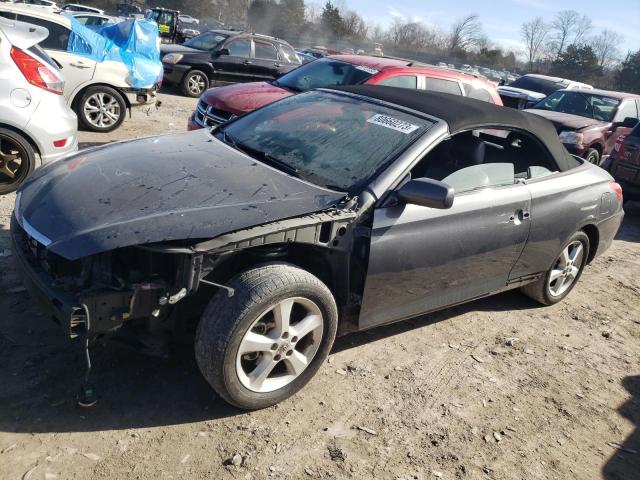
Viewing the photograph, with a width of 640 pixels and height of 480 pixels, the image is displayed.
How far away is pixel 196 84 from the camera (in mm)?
13391

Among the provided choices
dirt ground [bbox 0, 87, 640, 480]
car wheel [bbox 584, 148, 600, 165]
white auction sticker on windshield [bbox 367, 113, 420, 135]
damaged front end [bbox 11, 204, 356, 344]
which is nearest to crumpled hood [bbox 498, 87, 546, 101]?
car wheel [bbox 584, 148, 600, 165]

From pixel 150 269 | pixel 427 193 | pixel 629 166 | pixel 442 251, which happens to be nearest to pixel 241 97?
pixel 442 251

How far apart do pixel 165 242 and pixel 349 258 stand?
1047 millimetres

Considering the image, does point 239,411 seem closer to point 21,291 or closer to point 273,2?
point 21,291

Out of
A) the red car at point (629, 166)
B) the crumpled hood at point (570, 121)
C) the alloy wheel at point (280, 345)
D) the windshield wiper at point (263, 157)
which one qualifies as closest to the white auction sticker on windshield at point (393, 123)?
the windshield wiper at point (263, 157)

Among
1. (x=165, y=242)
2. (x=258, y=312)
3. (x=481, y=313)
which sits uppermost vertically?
(x=165, y=242)

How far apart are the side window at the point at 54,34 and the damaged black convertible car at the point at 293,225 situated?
16.9 feet

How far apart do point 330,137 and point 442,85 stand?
4.73 metres

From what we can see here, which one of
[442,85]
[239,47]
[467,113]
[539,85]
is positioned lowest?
[539,85]

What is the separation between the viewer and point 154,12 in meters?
28.8

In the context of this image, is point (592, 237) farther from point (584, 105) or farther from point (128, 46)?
point (128, 46)

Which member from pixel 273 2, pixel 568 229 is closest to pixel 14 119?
pixel 568 229

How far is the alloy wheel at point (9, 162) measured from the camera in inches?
203

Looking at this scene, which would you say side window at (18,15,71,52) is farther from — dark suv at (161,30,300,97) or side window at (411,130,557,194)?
side window at (411,130,557,194)
